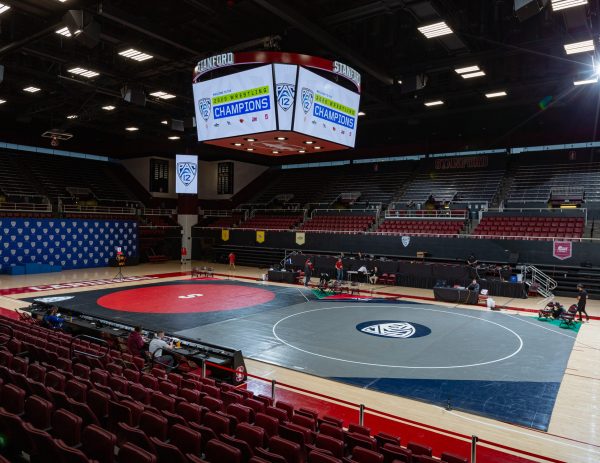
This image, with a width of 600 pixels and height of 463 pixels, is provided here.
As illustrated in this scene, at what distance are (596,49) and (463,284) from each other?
35.1 ft

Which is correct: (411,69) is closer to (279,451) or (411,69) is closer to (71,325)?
(71,325)

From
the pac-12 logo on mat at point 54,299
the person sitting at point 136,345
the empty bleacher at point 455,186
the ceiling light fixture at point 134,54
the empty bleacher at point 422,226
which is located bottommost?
the pac-12 logo on mat at point 54,299

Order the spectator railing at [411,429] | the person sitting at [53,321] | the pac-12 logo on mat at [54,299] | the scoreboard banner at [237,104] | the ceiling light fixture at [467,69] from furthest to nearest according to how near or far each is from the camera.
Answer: the ceiling light fixture at [467,69] → the pac-12 logo on mat at [54,299] → the scoreboard banner at [237,104] → the person sitting at [53,321] → the spectator railing at [411,429]

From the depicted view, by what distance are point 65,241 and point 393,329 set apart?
22.9 meters

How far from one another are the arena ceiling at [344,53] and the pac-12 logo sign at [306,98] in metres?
2.47

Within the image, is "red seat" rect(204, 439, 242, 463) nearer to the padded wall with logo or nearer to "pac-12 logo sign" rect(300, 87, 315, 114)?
"pac-12 logo sign" rect(300, 87, 315, 114)

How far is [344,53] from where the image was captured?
15.6 m

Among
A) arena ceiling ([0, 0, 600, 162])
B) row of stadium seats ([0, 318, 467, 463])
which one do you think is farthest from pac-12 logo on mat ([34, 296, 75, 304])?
row of stadium seats ([0, 318, 467, 463])

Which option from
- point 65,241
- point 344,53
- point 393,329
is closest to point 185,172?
point 65,241

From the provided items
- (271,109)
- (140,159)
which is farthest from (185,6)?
(140,159)

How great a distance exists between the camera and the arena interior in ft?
19.5

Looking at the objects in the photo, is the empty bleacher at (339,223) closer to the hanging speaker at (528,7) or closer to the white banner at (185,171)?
the white banner at (185,171)

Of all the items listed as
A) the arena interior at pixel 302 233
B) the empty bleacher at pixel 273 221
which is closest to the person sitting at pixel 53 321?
the arena interior at pixel 302 233

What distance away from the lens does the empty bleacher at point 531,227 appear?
68.6 feet
